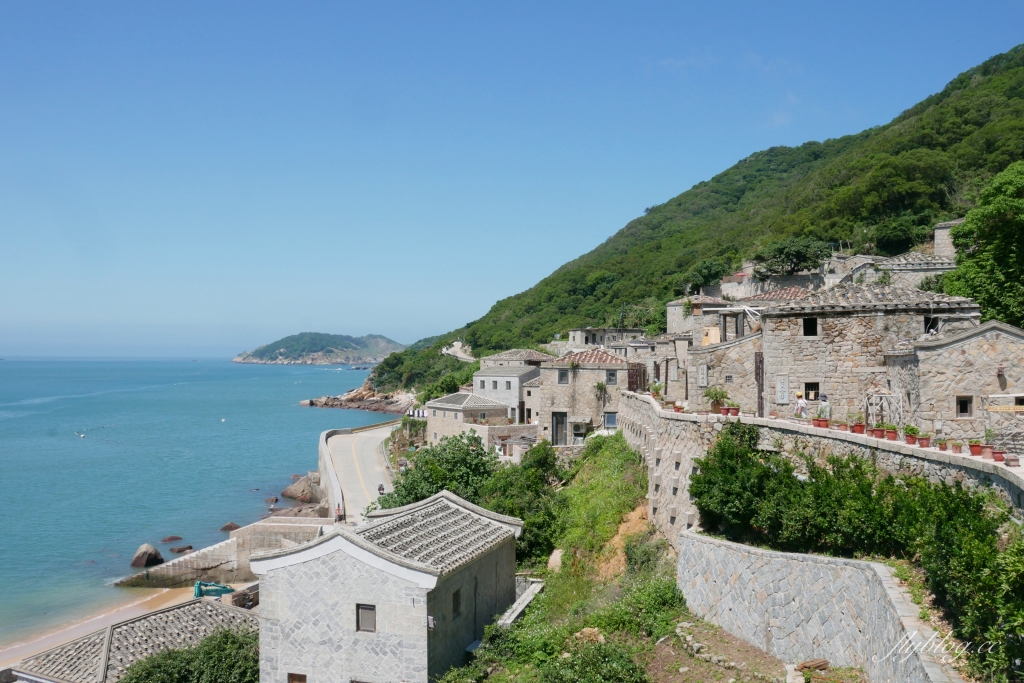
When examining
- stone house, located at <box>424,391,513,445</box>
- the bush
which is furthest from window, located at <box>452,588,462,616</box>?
stone house, located at <box>424,391,513,445</box>

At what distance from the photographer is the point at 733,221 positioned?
10125cm

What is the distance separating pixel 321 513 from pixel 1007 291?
32.5 metres

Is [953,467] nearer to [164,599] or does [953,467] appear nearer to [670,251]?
[164,599]

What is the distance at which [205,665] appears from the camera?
15.7 m

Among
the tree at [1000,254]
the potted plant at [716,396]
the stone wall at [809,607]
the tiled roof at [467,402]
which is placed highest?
the tree at [1000,254]

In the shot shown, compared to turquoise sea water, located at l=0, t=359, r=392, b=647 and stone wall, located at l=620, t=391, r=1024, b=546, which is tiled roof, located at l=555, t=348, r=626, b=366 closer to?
stone wall, located at l=620, t=391, r=1024, b=546

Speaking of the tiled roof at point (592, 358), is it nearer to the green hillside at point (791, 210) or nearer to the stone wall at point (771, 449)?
the stone wall at point (771, 449)

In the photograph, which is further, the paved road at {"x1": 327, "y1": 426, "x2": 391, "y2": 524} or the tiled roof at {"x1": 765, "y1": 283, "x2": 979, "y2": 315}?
the paved road at {"x1": 327, "y1": 426, "x2": 391, "y2": 524}

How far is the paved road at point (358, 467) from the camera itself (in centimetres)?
3606

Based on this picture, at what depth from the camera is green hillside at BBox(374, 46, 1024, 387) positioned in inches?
2080

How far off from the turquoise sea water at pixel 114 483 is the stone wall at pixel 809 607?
2684 cm

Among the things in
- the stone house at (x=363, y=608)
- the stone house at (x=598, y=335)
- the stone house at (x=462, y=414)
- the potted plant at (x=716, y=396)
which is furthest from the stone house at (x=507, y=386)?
the stone house at (x=363, y=608)

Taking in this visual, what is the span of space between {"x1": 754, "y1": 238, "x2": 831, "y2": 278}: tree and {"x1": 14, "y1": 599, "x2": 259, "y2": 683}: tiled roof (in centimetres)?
3916

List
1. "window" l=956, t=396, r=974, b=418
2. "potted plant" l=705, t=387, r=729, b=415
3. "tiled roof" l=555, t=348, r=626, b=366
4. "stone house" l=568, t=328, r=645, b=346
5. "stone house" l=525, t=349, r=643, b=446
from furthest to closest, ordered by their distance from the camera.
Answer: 1. "stone house" l=568, t=328, r=645, b=346
2. "tiled roof" l=555, t=348, r=626, b=366
3. "stone house" l=525, t=349, r=643, b=446
4. "potted plant" l=705, t=387, r=729, b=415
5. "window" l=956, t=396, r=974, b=418
